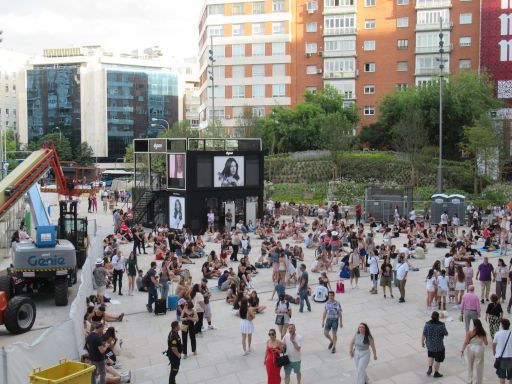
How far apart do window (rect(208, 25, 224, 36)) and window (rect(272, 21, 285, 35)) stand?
6.64 meters

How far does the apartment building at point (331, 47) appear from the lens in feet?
232

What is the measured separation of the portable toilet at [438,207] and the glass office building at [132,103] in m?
92.6

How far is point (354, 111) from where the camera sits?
6881 centimetres

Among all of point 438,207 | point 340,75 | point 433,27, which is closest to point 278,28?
point 340,75

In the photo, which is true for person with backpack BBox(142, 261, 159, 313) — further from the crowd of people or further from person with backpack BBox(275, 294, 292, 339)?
person with backpack BBox(275, 294, 292, 339)

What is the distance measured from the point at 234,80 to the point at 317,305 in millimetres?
60785

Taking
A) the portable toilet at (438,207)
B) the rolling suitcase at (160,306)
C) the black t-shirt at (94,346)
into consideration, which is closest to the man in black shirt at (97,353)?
the black t-shirt at (94,346)

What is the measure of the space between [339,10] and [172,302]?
61102 mm

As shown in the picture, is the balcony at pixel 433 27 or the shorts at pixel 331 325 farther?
the balcony at pixel 433 27

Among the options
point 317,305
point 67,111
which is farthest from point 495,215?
point 67,111

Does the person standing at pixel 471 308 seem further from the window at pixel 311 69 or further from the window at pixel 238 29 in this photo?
the window at pixel 238 29

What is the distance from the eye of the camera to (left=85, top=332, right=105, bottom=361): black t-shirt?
11.9 metres

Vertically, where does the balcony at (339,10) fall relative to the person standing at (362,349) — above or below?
above

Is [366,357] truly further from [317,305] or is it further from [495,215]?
[495,215]
